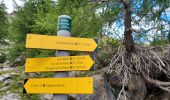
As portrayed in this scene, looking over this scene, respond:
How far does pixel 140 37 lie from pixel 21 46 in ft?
24.6

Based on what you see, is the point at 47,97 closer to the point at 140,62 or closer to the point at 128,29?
the point at 140,62

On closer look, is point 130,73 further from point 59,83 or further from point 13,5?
point 13,5

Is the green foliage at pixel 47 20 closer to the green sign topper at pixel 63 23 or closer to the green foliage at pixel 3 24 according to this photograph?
the green sign topper at pixel 63 23

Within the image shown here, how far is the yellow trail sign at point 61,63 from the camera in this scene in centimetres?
496

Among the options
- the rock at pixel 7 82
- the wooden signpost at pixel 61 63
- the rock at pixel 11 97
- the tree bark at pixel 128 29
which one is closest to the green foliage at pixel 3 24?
the rock at pixel 7 82

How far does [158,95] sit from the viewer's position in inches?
348

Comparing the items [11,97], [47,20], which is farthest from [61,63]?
[47,20]

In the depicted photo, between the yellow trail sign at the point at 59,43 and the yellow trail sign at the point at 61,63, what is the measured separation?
0.19m

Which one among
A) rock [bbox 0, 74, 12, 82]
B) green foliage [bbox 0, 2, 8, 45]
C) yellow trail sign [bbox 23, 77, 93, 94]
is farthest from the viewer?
green foliage [bbox 0, 2, 8, 45]

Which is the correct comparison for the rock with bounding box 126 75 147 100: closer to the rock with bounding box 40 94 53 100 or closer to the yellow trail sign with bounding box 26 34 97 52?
the rock with bounding box 40 94 53 100

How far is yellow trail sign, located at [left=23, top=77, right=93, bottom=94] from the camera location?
4.87 meters

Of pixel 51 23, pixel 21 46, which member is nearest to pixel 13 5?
pixel 21 46

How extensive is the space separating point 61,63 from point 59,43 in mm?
315

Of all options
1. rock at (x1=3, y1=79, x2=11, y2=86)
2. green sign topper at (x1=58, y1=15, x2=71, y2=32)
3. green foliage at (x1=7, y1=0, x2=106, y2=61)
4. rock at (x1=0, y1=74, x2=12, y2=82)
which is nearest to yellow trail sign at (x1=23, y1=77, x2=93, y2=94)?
green sign topper at (x1=58, y1=15, x2=71, y2=32)
